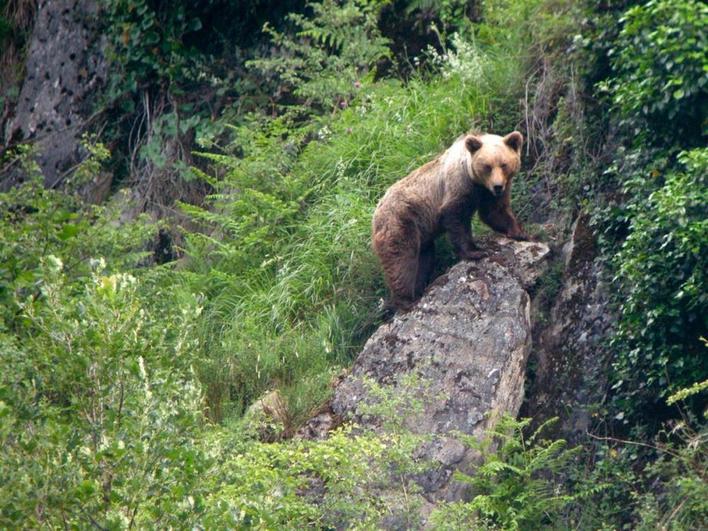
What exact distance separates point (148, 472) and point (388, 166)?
6.72m

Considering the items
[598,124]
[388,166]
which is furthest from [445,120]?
[598,124]

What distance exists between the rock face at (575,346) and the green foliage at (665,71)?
3.63 ft

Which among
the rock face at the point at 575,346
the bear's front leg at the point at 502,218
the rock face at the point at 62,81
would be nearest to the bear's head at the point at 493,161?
the bear's front leg at the point at 502,218

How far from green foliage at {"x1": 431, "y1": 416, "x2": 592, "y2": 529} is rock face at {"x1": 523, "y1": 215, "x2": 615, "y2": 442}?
21.2 inches

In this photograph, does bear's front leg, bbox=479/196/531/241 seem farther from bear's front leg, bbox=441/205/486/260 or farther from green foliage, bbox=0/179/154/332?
green foliage, bbox=0/179/154/332

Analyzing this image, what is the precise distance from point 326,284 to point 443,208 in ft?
5.67

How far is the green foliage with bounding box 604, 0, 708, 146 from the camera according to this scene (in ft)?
27.7

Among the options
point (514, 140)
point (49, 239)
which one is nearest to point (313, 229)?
point (514, 140)

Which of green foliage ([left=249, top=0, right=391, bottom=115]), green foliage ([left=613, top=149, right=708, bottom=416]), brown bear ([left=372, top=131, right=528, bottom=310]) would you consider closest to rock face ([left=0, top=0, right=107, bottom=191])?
green foliage ([left=249, top=0, right=391, bottom=115])

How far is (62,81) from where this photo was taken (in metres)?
14.3

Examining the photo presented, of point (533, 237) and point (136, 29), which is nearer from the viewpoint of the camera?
point (533, 237)

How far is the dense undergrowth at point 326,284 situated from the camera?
542 cm

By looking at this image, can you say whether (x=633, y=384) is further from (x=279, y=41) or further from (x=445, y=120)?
(x=279, y=41)

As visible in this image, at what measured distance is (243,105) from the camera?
1348 centimetres
